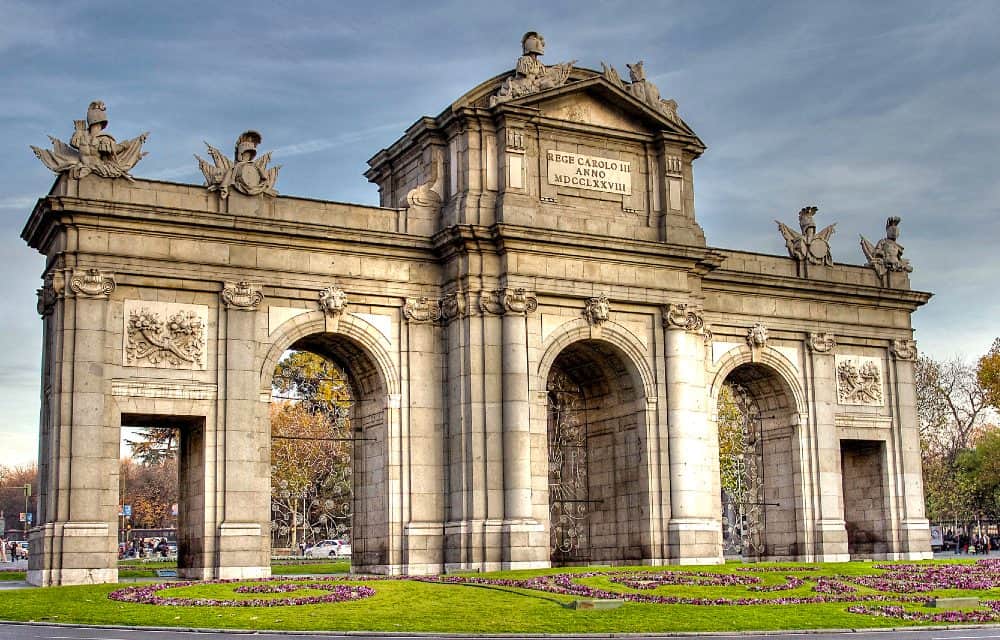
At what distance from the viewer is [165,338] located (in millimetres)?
36312

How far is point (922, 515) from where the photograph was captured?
1908 inches

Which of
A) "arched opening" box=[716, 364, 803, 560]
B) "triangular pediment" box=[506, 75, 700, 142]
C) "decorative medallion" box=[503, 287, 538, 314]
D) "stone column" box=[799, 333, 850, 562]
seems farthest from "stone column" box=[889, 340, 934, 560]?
"decorative medallion" box=[503, 287, 538, 314]

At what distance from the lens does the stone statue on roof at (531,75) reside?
40500 mm

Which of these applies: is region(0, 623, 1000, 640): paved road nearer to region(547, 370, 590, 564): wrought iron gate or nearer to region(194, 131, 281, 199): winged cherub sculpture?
region(194, 131, 281, 199): winged cherub sculpture

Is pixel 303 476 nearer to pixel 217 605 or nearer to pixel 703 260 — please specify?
pixel 703 260

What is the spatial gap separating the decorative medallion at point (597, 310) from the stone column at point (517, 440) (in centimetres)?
205

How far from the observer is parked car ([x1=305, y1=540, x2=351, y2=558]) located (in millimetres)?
74250

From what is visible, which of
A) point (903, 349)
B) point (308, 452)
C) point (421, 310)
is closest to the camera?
point (421, 310)

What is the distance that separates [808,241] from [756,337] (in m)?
5.23

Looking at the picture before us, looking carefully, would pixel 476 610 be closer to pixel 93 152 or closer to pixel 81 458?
pixel 81 458

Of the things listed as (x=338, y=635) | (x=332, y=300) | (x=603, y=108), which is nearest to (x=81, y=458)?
(x=332, y=300)

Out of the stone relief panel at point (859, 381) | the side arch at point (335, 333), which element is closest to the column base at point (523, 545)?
the side arch at point (335, 333)

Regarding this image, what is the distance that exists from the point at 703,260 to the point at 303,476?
26288 mm

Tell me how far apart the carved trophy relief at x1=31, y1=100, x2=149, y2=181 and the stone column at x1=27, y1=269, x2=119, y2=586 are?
3116 millimetres
